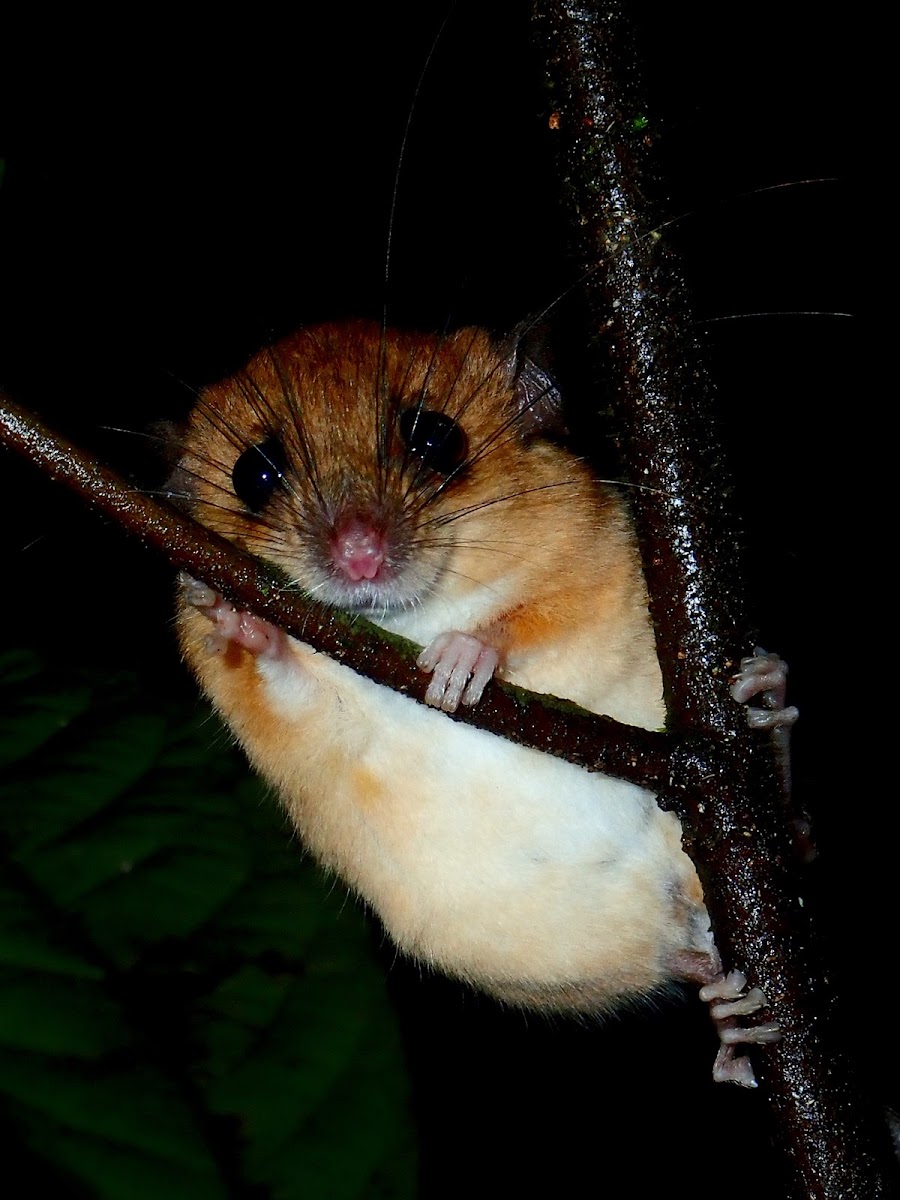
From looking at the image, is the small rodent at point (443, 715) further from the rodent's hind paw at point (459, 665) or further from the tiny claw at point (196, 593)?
the rodent's hind paw at point (459, 665)

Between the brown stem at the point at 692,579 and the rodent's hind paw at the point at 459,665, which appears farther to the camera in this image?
the rodent's hind paw at the point at 459,665

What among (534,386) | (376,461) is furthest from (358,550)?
(534,386)

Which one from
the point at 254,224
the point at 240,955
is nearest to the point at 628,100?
the point at 254,224

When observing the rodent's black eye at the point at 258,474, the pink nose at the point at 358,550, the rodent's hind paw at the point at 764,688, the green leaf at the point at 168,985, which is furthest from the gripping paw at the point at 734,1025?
the rodent's black eye at the point at 258,474

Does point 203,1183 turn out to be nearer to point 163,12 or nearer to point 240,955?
point 240,955

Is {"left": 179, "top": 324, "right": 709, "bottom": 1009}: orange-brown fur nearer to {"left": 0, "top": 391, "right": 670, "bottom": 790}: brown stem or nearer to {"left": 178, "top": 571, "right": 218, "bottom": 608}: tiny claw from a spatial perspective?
{"left": 178, "top": 571, "right": 218, "bottom": 608}: tiny claw

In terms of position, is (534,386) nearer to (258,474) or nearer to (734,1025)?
(258,474)
